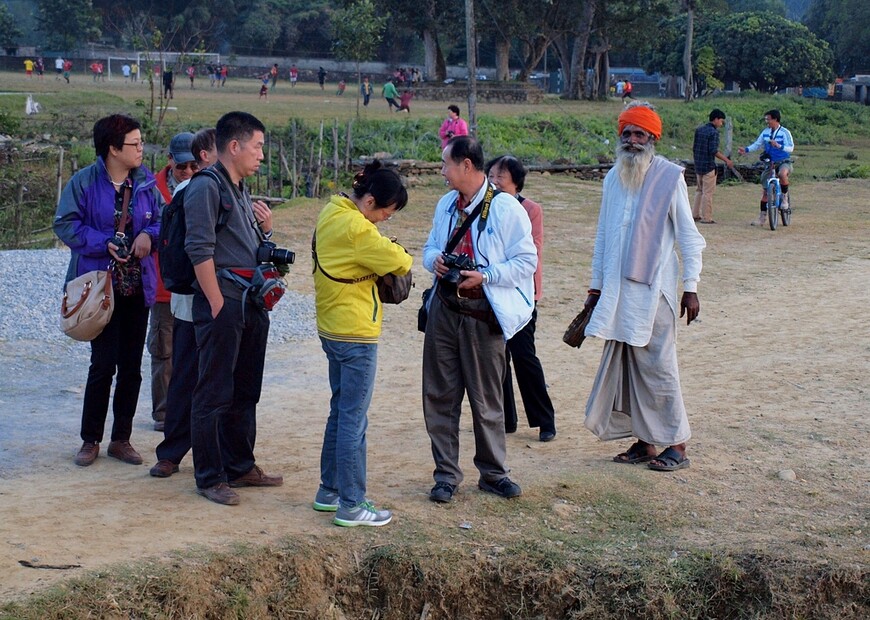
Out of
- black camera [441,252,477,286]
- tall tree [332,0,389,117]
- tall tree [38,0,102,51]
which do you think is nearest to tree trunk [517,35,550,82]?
tall tree [332,0,389,117]

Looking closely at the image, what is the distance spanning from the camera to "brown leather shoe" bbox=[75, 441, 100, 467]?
5852mm

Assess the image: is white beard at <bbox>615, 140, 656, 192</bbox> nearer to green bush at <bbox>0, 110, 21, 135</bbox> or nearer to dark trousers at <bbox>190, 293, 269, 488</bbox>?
dark trousers at <bbox>190, 293, 269, 488</bbox>

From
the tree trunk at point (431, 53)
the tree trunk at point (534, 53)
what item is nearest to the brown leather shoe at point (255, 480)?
the tree trunk at point (534, 53)

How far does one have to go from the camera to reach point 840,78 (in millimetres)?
69250

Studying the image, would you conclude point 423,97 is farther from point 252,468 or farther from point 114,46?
point 252,468

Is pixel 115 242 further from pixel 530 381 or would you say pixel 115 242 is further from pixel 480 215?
pixel 530 381

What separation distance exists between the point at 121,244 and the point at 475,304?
80.1 inches

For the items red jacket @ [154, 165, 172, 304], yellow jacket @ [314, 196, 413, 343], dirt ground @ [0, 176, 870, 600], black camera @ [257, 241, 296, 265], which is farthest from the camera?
red jacket @ [154, 165, 172, 304]

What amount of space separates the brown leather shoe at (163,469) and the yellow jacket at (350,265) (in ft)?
4.63

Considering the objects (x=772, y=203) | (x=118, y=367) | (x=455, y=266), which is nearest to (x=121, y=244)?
(x=118, y=367)

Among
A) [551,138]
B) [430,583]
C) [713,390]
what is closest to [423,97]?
[551,138]

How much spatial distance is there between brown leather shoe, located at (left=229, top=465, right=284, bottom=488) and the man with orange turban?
5.90 feet

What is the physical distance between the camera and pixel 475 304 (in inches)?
199

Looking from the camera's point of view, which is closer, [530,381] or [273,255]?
[273,255]
